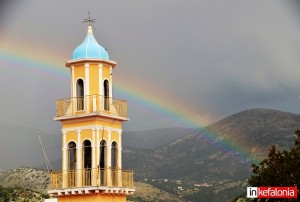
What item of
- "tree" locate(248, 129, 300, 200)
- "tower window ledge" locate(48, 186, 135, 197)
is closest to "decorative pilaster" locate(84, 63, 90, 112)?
"tower window ledge" locate(48, 186, 135, 197)

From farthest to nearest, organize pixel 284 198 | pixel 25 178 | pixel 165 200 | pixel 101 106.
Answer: pixel 165 200 → pixel 25 178 → pixel 101 106 → pixel 284 198

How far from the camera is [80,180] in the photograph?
49.0 metres

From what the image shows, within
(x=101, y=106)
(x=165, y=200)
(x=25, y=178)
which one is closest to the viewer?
(x=101, y=106)

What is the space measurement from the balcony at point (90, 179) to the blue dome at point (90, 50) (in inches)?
305

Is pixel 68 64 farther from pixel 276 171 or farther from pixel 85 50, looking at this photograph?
pixel 276 171

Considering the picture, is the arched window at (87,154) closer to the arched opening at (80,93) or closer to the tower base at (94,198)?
the tower base at (94,198)

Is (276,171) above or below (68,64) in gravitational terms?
below

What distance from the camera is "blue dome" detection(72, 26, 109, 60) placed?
50.8m

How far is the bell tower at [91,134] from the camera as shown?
48.9 meters

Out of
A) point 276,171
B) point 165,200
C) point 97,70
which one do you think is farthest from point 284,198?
point 165,200

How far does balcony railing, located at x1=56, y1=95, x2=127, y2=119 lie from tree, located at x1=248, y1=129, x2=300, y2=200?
1028 cm

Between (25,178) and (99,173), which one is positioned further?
(25,178)

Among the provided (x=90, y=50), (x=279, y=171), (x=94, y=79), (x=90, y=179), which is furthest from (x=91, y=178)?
(x=279, y=171)

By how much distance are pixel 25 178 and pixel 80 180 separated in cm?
10192
